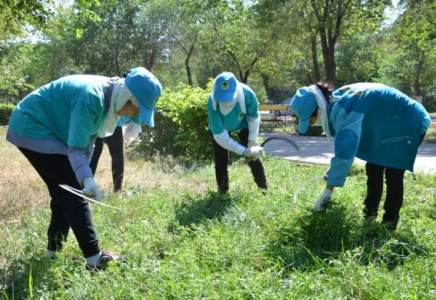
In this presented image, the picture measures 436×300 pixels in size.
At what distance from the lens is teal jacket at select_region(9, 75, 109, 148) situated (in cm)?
269

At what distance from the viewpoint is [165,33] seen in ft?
100

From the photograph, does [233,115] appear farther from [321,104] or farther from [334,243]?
[334,243]

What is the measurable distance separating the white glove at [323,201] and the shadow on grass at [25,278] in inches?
73.7

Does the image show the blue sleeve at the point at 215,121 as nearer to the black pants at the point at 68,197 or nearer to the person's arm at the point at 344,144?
the person's arm at the point at 344,144

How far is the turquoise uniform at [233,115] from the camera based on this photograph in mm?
4328

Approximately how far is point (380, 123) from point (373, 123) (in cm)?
5

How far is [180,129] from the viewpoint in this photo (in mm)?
8359

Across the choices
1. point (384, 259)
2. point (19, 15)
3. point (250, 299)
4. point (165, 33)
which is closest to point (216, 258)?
point (250, 299)

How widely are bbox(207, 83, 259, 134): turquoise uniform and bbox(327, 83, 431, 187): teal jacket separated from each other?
126 cm

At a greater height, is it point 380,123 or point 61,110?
point 61,110

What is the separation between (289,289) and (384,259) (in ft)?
2.59

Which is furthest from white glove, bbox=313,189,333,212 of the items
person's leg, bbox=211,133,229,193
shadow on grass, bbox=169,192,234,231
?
person's leg, bbox=211,133,229,193

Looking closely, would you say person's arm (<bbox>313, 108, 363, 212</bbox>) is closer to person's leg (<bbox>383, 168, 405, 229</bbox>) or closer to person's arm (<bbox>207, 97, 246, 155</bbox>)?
person's leg (<bbox>383, 168, 405, 229</bbox>)

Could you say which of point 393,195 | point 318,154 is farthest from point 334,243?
point 318,154
